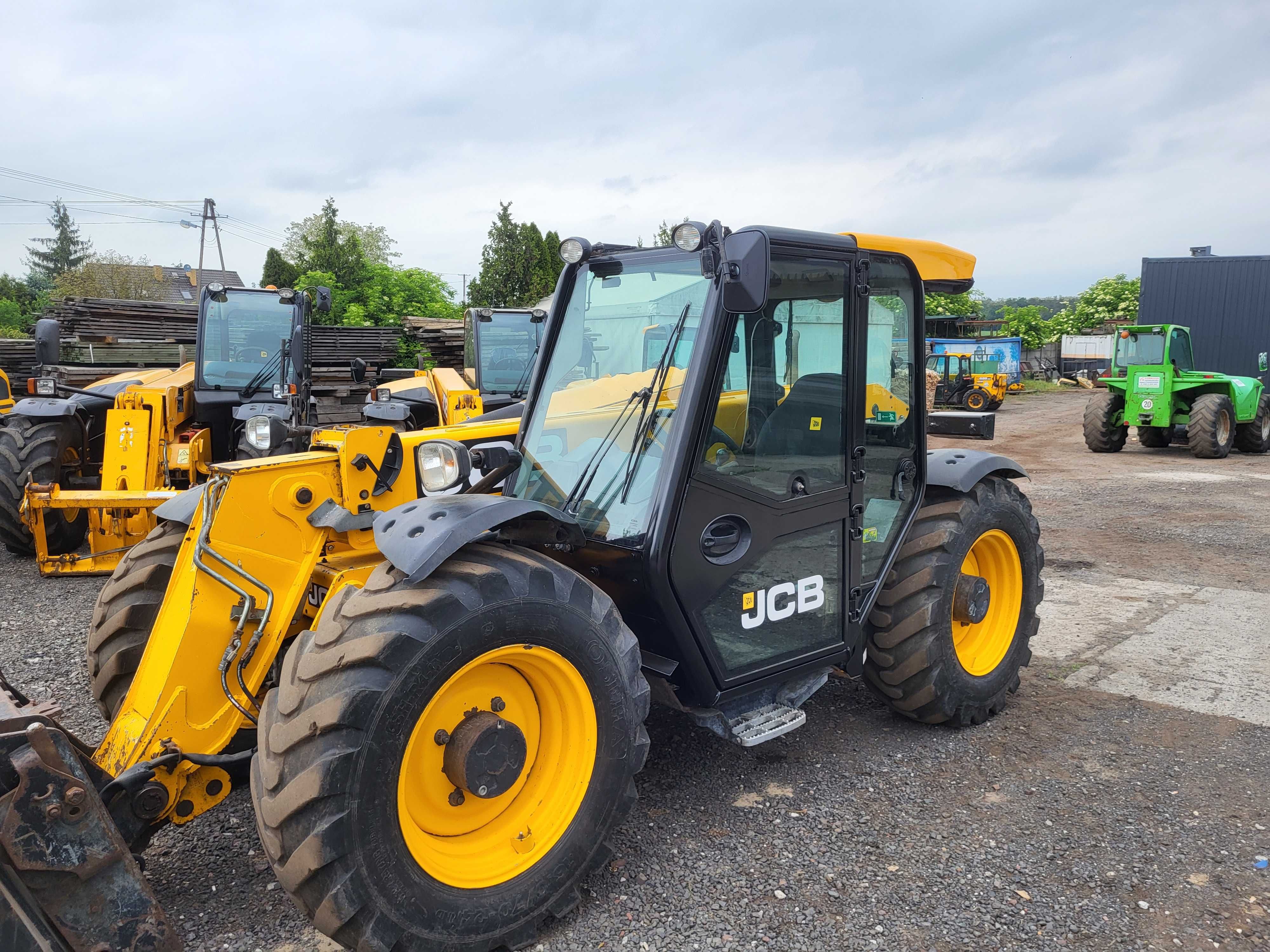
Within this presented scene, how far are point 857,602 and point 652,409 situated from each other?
1274 millimetres

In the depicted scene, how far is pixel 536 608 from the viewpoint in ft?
8.76

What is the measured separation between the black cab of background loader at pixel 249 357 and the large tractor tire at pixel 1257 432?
1530 centimetres

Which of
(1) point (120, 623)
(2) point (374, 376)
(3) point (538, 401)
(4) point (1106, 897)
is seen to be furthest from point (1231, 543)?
(2) point (374, 376)

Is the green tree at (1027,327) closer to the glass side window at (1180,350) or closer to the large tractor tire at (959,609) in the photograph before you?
the glass side window at (1180,350)

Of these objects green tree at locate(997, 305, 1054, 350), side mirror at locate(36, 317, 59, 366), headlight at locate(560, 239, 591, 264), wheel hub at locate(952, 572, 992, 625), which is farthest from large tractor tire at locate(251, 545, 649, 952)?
green tree at locate(997, 305, 1054, 350)

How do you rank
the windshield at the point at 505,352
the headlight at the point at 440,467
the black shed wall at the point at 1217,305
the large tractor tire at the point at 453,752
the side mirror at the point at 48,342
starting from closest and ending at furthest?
the large tractor tire at the point at 453,752, the headlight at the point at 440,467, the side mirror at the point at 48,342, the windshield at the point at 505,352, the black shed wall at the point at 1217,305

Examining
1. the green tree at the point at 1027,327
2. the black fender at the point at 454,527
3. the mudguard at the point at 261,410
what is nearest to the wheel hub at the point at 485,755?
the black fender at the point at 454,527

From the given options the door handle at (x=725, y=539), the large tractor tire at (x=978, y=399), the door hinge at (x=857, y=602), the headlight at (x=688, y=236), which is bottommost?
the large tractor tire at (x=978, y=399)

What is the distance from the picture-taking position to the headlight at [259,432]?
4527 mm

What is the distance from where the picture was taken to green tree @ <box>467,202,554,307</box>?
26.4 meters

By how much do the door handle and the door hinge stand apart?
690 millimetres

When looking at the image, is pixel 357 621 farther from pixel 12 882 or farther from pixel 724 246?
pixel 724 246

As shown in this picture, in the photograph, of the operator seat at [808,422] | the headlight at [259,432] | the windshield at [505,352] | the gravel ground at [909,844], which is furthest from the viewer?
the windshield at [505,352]

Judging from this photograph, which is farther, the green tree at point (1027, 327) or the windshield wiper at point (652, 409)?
the green tree at point (1027, 327)
